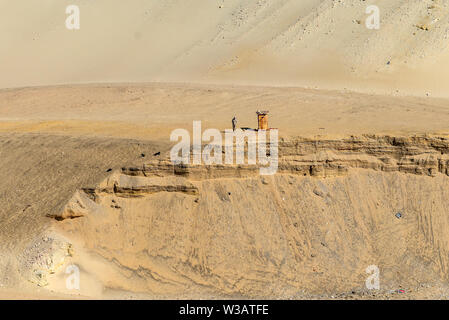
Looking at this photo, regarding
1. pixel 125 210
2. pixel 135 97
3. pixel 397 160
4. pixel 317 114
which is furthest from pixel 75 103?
pixel 397 160

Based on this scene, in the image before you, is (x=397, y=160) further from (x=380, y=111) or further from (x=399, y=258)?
(x=380, y=111)

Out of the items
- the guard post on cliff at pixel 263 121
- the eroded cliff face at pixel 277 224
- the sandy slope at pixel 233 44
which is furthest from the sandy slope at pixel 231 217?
the sandy slope at pixel 233 44

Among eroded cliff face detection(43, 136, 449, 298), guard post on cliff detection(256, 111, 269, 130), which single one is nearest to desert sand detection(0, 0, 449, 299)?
eroded cliff face detection(43, 136, 449, 298)

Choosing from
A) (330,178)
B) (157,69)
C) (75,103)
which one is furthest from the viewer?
(157,69)

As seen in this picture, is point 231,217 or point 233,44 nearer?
point 231,217

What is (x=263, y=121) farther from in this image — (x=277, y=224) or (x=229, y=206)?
(x=277, y=224)

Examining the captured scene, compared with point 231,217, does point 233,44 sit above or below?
above

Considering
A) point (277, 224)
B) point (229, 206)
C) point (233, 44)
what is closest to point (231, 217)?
point (229, 206)

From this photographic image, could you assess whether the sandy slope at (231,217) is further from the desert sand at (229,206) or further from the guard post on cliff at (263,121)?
the guard post on cliff at (263,121)
